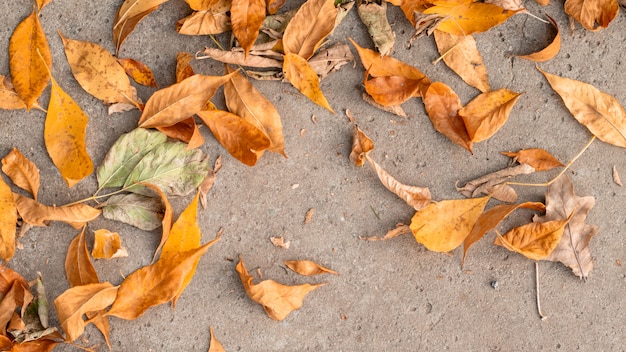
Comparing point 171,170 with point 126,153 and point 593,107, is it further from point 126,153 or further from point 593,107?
point 593,107

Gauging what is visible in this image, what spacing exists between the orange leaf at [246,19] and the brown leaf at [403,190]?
0.46m

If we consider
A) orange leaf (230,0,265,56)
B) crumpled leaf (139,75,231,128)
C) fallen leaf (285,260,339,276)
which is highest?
orange leaf (230,0,265,56)

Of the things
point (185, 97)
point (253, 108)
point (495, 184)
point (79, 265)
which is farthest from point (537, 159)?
point (79, 265)

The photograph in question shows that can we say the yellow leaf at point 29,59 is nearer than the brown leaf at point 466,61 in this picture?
Yes

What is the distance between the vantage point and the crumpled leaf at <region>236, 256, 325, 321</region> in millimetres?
1714

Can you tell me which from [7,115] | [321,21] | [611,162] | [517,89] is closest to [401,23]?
[321,21]

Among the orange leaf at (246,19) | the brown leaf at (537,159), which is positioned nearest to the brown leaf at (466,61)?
the brown leaf at (537,159)

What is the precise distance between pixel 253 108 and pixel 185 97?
0.18 metres

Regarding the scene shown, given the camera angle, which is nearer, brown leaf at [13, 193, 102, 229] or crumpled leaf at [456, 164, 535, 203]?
brown leaf at [13, 193, 102, 229]

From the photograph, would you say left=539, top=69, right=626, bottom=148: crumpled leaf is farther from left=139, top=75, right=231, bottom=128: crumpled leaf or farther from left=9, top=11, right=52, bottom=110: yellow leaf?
left=9, top=11, right=52, bottom=110: yellow leaf

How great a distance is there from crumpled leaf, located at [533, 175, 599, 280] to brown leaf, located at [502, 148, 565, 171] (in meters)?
0.07

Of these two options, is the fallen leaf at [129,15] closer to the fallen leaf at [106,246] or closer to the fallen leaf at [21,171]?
the fallen leaf at [21,171]

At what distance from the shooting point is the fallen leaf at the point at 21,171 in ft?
5.61

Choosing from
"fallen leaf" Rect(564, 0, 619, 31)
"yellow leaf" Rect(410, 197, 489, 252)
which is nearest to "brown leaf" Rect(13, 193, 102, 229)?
"yellow leaf" Rect(410, 197, 489, 252)
